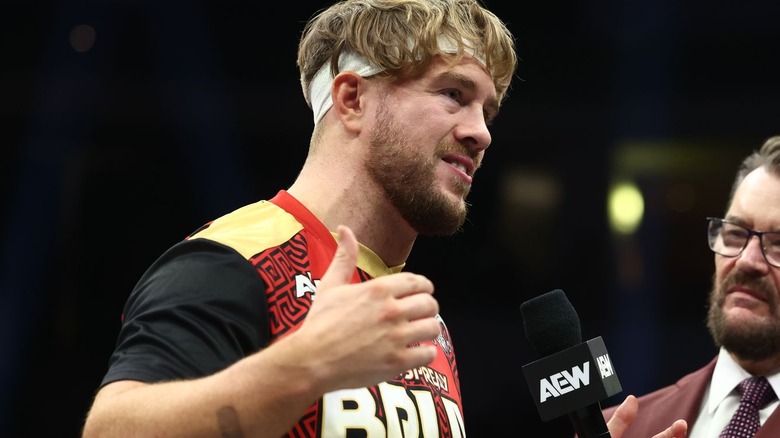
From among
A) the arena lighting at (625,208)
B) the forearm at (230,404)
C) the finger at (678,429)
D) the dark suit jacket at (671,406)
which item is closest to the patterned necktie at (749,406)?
the dark suit jacket at (671,406)

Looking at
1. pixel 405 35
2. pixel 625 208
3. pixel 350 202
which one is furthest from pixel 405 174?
pixel 625 208

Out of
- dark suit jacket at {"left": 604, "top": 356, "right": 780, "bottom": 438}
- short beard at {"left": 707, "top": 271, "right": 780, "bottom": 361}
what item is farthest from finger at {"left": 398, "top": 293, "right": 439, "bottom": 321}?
short beard at {"left": 707, "top": 271, "right": 780, "bottom": 361}

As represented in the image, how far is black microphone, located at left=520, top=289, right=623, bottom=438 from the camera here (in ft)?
4.99

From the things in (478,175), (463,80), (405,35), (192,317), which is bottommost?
(192,317)

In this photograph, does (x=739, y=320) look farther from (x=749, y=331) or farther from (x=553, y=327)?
(x=553, y=327)

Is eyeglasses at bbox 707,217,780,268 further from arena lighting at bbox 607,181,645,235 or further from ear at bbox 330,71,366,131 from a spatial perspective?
arena lighting at bbox 607,181,645,235

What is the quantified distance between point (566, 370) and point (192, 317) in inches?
24.2

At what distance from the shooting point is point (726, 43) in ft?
15.4

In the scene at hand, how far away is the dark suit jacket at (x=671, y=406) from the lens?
229cm

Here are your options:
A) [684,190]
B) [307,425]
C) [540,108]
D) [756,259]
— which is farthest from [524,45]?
[307,425]

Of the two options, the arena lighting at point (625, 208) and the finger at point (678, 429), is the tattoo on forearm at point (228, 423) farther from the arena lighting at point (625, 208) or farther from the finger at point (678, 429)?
the arena lighting at point (625, 208)

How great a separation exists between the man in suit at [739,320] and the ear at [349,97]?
3.52 ft

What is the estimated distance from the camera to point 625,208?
460cm

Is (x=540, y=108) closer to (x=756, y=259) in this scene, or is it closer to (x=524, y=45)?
(x=524, y=45)
